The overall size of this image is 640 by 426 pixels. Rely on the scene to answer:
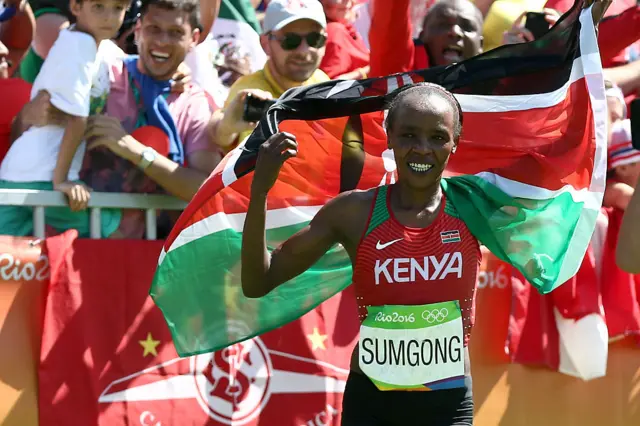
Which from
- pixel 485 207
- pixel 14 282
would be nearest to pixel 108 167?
pixel 14 282

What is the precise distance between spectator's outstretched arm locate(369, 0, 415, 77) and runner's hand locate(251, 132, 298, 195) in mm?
2632

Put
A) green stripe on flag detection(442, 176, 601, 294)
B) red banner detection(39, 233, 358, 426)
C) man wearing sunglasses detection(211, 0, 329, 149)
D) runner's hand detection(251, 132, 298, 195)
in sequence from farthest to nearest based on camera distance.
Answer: man wearing sunglasses detection(211, 0, 329, 149) → red banner detection(39, 233, 358, 426) → green stripe on flag detection(442, 176, 601, 294) → runner's hand detection(251, 132, 298, 195)

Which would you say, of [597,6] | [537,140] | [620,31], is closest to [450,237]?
[537,140]

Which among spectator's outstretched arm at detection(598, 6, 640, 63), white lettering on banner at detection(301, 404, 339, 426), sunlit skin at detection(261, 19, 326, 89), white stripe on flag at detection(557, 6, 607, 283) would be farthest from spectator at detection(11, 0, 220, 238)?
spectator's outstretched arm at detection(598, 6, 640, 63)

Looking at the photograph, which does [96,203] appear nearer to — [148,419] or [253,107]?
[253,107]

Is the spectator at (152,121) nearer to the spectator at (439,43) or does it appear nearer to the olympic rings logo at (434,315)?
the spectator at (439,43)

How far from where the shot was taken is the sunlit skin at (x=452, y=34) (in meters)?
7.46

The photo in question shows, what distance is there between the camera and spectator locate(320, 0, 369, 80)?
8.02m

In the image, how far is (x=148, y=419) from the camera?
20.1ft

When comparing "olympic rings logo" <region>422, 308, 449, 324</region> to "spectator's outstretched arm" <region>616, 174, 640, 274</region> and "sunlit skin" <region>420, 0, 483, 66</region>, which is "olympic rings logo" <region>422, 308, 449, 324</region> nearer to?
"spectator's outstretched arm" <region>616, 174, 640, 274</region>

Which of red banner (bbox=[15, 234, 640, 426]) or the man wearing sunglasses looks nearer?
red banner (bbox=[15, 234, 640, 426])

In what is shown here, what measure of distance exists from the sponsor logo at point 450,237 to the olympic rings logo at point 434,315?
0.92ft

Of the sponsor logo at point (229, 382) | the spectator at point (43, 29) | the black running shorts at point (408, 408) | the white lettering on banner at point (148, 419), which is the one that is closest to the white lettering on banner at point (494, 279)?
the sponsor logo at point (229, 382)

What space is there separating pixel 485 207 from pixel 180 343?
61.5 inches
